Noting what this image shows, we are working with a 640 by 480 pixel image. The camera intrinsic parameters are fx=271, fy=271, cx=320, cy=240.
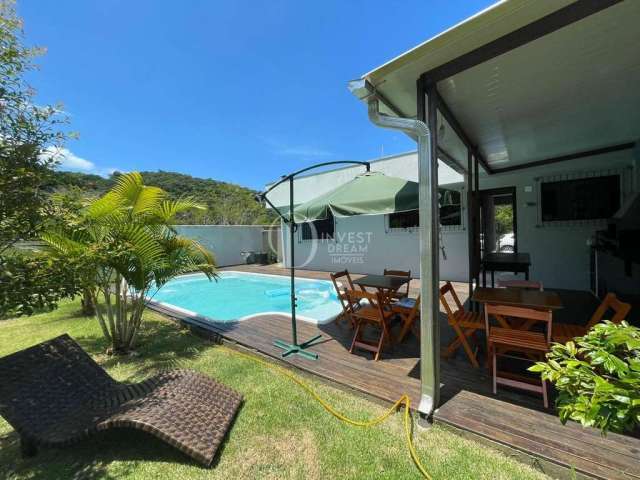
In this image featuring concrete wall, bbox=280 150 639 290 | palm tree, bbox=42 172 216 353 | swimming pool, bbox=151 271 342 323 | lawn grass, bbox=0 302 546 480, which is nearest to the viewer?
lawn grass, bbox=0 302 546 480

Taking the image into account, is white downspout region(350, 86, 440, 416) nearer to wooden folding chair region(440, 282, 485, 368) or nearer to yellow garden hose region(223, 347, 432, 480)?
yellow garden hose region(223, 347, 432, 480)

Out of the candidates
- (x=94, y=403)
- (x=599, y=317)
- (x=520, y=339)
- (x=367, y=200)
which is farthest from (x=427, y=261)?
(x=94, y=403)

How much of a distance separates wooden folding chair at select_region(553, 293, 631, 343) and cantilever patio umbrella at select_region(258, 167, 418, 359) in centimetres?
210

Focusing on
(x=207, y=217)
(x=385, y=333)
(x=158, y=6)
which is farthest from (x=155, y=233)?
(x=207, y=217)

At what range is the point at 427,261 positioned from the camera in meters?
2.65

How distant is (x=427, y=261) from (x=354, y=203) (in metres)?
1.73

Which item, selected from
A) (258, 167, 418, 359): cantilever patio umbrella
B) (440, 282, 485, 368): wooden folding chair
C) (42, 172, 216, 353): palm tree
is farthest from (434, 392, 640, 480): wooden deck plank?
(42, 172, 216, 353): palm tree

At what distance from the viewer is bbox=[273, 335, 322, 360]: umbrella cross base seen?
4004mm

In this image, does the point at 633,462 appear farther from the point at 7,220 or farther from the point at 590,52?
the point at 7,220

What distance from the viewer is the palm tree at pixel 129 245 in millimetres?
3750

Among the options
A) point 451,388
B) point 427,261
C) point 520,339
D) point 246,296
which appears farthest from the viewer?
point 246,296

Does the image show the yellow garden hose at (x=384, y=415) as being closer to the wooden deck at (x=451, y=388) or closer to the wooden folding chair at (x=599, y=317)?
the wooden deck at (x=451, y=388)

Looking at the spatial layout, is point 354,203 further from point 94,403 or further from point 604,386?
point 94,403

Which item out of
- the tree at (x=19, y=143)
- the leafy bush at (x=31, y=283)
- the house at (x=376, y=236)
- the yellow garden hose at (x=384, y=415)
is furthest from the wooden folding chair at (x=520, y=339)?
the house at (x=376, y=236)
